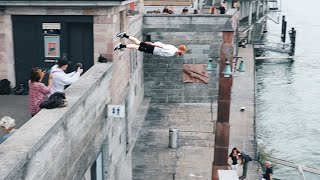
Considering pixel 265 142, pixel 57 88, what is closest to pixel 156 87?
pixel 265 142

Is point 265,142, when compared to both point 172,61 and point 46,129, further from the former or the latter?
point 46,129

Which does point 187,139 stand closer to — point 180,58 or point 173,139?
point 173,139

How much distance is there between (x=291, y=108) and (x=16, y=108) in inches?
1154

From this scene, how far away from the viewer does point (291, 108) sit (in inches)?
1548

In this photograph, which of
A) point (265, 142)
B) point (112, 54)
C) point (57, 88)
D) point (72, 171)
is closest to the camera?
point (72, 171)

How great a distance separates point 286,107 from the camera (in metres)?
39.5

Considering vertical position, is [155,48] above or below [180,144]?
above

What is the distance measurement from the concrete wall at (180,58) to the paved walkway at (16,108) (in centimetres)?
1380

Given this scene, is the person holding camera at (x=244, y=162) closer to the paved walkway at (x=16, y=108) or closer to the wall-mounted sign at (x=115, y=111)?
the wall-mounted sign at (x=115, y=111)

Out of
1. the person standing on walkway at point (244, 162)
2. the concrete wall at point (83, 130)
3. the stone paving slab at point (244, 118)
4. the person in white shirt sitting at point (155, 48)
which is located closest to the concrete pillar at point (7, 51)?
the concrete wall at point (83, 130)

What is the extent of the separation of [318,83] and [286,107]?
9.42 meters

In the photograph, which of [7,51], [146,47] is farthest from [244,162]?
[7,51]

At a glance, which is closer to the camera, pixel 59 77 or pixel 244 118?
pixel 59 77

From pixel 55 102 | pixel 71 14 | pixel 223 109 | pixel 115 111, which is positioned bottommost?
pixel 223 109
